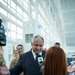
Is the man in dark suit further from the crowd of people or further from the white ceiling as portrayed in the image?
the white ceiling

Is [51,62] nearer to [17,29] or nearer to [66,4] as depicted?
[17,29]

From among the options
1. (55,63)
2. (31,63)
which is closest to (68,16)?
(31,63)

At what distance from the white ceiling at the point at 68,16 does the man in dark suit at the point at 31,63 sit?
538 inches

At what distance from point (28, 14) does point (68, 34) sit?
23.7 metres

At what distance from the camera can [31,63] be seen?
2.04 metres

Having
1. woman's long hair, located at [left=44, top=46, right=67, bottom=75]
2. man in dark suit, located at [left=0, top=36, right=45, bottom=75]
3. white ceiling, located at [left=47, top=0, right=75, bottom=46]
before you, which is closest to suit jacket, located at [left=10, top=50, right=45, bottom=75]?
man in dark suit, located at [left=0, top=36, right=45, bottom=75]

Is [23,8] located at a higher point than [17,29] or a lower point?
higher

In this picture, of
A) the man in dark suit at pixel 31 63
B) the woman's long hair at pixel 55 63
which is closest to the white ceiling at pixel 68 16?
the man in dark suit at pixel 31 63

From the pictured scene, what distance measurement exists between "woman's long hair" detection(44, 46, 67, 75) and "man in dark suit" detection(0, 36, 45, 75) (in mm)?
389

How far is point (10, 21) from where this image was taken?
21.7ft

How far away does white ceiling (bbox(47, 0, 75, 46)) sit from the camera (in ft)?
61.5

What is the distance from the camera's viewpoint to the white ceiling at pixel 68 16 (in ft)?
61.5

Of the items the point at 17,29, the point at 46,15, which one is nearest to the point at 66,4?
the point at 46,15

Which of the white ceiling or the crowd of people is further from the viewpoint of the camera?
the white ceiling
